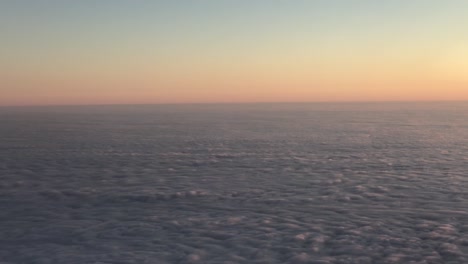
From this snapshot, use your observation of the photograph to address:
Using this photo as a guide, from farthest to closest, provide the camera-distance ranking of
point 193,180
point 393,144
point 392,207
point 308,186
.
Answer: point 393,144, point 193,180, point 308,186, point 392,207

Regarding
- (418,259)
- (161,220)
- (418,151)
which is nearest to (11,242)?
(161,220)

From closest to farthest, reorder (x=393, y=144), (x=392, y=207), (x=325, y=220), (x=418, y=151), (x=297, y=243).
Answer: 1. (x=297, y=243)
2. (x=325, y=220)
3. (x=392, y=207)
4. (x=418, y=151)
5. (x=393, y=144)

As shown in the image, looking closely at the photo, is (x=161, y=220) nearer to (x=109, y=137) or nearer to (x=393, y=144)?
(x=393, y=144)

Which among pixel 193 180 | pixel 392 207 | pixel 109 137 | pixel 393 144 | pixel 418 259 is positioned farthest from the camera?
pixel 109 137

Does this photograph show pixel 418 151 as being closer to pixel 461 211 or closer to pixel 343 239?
pixel 461 211

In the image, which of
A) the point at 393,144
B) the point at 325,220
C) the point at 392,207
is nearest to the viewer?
the point at 325,220

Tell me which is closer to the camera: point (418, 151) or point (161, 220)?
point (161, 220)

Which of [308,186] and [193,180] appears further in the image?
[193,180]

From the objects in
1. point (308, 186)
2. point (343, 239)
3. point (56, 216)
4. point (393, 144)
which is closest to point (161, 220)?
point (56, 216)

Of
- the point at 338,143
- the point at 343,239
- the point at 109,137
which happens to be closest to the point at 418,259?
the point at 343,239

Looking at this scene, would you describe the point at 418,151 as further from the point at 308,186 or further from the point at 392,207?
the point at 392,207
